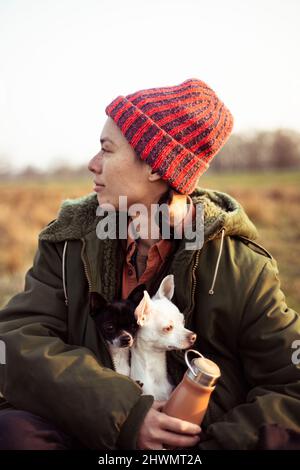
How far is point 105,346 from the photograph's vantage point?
326cm

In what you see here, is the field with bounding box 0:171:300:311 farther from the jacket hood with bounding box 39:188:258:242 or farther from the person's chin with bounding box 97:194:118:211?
the person's chin with bounding box 97:194:118:211

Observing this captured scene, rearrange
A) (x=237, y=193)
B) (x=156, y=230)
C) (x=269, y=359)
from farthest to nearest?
(x=237, y=193) → (x=156, y=230) → (x=269, y=359)

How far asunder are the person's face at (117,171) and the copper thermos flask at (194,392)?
1.13 m

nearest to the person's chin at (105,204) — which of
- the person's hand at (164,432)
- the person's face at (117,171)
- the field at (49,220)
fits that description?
the person's face at (117,171)

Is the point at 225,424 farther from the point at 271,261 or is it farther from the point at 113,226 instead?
the point at 113,226

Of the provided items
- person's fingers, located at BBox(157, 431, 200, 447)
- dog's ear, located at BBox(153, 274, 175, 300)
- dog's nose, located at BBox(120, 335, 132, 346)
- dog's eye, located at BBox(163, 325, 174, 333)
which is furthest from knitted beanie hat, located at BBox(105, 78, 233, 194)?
person's fingers, located at BBox(157, 431, 200, 447)

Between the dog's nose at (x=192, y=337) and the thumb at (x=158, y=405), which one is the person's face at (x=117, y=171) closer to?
the dog's nose at (x=192, y=337)

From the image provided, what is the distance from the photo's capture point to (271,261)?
10.9 feet

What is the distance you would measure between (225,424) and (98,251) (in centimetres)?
124

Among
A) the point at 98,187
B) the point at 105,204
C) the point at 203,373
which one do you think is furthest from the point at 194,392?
the point at 98,187

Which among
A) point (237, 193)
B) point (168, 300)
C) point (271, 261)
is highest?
point (271, 261)

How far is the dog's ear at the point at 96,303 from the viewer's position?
315cm

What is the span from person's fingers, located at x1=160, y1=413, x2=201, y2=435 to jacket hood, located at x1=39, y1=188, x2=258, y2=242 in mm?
1020

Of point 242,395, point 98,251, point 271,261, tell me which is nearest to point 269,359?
point 242,395
